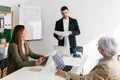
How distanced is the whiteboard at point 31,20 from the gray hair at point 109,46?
130 inches

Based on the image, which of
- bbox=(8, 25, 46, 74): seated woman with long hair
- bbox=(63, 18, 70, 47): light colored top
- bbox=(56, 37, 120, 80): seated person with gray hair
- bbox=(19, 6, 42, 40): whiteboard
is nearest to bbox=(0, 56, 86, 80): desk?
bbox=(8, 25, 46, 74): seated woman with long hair

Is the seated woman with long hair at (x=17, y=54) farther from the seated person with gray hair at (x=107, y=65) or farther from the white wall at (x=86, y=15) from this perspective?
the white wall at (x=86, y=15)

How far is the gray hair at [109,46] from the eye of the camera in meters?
1.88

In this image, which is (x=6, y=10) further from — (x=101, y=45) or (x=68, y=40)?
(x=101, y=45)

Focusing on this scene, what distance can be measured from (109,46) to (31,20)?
3.46 meters

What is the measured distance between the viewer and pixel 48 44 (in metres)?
5.37

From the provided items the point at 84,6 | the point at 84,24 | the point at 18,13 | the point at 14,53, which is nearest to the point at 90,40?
the point at 84,24

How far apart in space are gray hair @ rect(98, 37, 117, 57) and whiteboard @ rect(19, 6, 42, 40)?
3302 millimetres

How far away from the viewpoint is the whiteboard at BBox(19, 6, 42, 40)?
16.1ft

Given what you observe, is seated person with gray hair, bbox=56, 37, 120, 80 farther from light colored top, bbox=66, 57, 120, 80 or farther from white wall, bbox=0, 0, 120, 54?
white wall, bbox=0, 0, 120, 54

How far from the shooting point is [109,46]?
1.89 meters

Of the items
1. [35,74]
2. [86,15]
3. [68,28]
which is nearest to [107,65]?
[35,74]

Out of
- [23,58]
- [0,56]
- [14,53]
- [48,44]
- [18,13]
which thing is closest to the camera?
[14,53]

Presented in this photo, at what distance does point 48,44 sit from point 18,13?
45.1 inches
